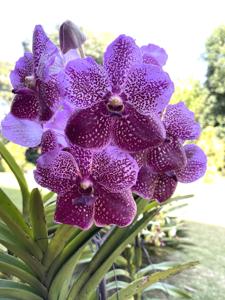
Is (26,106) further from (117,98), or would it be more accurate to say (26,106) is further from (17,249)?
(17,249)

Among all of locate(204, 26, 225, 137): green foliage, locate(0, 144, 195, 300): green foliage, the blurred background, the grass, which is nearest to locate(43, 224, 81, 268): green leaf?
locate(0, 144, 195, 300): green foliage

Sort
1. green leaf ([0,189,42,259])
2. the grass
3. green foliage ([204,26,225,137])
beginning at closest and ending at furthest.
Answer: green leaf ([0,189,42,259]) < the grass < green foliage ([204,26,225,137])

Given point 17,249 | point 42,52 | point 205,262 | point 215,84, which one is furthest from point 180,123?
point 215,84

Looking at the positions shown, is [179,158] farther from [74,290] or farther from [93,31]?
[93,31]

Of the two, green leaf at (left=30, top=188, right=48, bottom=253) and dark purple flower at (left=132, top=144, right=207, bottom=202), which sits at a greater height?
dark purple flower at (left=132, top=144, right=207, bottom=202)

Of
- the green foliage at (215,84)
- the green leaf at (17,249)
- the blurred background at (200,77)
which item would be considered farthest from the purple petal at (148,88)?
the green foliage at (215,84)

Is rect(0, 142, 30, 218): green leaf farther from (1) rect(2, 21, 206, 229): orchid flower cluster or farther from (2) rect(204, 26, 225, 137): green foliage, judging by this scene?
(2) rect(204, 26, 225, 137): green foliage
